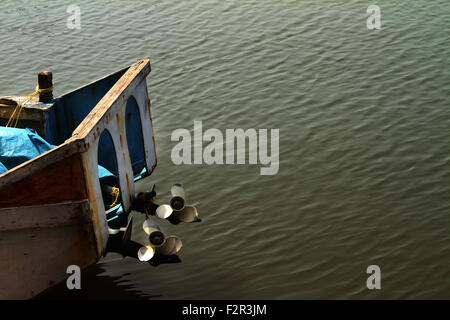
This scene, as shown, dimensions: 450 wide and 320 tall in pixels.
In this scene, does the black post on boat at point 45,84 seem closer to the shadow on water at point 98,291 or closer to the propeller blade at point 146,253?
the shadow on water at point 98,291

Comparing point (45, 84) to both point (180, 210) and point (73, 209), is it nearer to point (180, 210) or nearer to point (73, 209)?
point (180, 210)

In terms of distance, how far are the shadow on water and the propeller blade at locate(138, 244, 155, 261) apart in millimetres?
552

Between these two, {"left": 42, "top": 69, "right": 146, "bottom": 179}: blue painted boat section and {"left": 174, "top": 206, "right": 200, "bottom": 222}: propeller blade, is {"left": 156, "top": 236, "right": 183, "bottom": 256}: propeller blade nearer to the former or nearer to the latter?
{"left": 174, "top": 206, "right": 200, "bottom": 222}: propeller blade

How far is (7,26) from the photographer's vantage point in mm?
15406

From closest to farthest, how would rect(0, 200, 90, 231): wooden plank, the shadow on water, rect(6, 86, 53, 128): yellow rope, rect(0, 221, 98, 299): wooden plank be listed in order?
1. rect(0, 200, 90, 231): wooden plank
2. rect(0, 221, 98, 299): wooden plank
3. the shadow on water
4. rect(6, 86, 53, 128): yellow rope

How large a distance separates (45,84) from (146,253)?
2798mm

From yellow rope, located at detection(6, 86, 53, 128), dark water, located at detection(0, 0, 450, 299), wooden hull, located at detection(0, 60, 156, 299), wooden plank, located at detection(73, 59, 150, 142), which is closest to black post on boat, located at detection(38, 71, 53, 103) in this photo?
yellow rope, located at detection(6, 86, 53, 128)

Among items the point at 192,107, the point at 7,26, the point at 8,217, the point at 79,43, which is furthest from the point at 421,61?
the point at 7,26

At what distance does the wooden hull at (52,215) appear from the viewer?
609cm

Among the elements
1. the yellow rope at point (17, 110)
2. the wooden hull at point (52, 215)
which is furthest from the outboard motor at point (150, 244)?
the yellow rope at point (17, 110)

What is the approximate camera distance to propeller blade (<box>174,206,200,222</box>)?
289 inches

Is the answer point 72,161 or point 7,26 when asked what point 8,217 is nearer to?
point 72,161

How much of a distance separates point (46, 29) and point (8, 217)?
9.65 metres

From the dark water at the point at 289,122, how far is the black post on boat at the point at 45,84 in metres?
1.64
